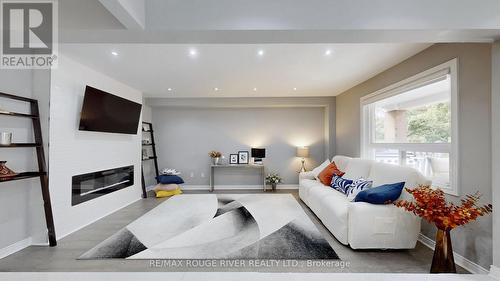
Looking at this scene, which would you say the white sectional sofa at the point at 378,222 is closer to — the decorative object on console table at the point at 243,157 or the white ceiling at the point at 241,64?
the white ceiling at the point at 241,64

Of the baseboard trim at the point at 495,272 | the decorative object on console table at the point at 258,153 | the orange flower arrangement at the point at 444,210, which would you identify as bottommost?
the baseboard trim at the point at 495,272

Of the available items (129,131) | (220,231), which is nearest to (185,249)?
(220,231)

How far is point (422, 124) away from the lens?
3078 millimetres

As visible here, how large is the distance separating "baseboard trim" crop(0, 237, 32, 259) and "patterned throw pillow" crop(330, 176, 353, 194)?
4.49 m

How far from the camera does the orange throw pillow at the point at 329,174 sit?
13.8 ft

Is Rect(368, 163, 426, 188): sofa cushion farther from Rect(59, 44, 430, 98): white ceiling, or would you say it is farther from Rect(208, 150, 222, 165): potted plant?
Rect(208, 150, 222, 165): potted plant

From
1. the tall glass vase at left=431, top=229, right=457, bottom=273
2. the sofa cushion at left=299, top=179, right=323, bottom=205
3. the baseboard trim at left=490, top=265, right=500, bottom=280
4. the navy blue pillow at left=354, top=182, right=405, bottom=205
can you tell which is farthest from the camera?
the sofa cushion at left=299, top=179, right=323, bottom=205

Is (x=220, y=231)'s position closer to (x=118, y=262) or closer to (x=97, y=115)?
(x=118, y=262)

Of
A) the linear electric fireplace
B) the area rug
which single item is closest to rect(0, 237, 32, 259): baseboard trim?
the linear electric fireplace

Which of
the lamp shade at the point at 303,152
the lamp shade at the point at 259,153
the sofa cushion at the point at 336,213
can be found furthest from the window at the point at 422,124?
the lamp shade at the point at 259,153

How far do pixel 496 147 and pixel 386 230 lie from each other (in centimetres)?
131

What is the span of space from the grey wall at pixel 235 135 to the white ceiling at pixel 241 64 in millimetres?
1306

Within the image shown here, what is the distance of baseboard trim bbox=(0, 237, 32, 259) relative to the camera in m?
2.49

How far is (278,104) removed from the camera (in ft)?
18.8
